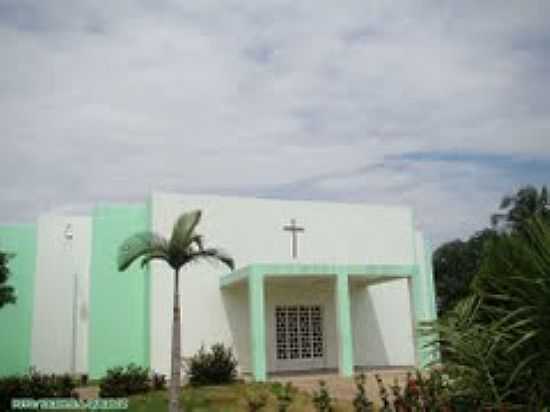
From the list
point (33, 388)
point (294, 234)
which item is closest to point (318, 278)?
point (294, 234)

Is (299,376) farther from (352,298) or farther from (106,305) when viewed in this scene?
(106,305)

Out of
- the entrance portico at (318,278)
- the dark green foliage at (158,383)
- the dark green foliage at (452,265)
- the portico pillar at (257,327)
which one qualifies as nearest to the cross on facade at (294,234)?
the entrance portico at (318,278)

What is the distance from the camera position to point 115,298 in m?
18.4

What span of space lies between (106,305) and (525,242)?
15986mm

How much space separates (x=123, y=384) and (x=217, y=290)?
5.26m

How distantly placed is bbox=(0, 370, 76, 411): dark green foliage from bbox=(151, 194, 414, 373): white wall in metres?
4.46

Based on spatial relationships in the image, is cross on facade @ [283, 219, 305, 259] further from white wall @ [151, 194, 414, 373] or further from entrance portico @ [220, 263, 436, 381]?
entrance portico @ [220, 263, 436, 381]

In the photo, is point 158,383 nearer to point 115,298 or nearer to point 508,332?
point 115,298

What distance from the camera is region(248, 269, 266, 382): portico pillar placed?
15.3 metres

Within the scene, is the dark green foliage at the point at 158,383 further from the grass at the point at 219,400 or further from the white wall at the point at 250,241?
the white wall at the point at 250,241

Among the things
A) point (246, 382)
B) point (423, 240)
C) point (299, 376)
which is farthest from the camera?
point (423, 240)

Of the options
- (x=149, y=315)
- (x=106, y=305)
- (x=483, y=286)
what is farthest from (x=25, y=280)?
(x=483, y=286)

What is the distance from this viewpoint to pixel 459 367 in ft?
13.1

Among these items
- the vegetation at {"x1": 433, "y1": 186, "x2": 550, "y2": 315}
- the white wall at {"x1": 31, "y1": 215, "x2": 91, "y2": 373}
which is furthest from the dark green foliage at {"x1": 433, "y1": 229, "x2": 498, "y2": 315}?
the white wall at {"x1": 31, "y1": 215, "x2": 91, "y2": 373}
